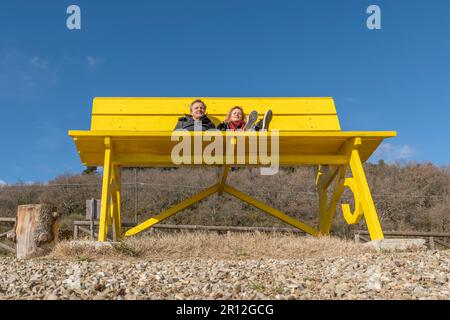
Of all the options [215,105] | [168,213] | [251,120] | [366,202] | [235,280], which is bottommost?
[235,280]

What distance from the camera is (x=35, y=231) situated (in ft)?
16.0

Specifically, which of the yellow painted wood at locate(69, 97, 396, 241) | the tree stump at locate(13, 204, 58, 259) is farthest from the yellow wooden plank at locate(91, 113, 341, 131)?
the tree stump at locate(13, 204, 58, 259)

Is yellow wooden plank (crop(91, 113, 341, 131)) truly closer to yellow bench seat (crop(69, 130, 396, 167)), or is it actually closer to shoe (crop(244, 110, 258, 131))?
yellow bench seat (crop(69, 130, 396, 167))

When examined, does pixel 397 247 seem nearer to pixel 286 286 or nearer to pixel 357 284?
pixel 357 284

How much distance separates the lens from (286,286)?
8.26 feet

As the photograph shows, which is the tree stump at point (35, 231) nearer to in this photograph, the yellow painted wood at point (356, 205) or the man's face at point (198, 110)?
the man's face at point (198, 110)

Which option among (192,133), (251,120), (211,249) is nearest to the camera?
(211,249)

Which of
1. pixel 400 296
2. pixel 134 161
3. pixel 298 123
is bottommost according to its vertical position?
pixel 400 296

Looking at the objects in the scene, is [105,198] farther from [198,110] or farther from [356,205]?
[356,205]

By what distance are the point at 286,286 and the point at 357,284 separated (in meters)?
0.42

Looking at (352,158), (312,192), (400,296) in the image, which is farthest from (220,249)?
(312,192)

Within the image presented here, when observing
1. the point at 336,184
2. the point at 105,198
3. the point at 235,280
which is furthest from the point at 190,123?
the point at 235,280

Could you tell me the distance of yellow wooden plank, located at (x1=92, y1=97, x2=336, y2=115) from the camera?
5.94 m

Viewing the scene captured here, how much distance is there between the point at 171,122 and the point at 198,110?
543 millimetres
